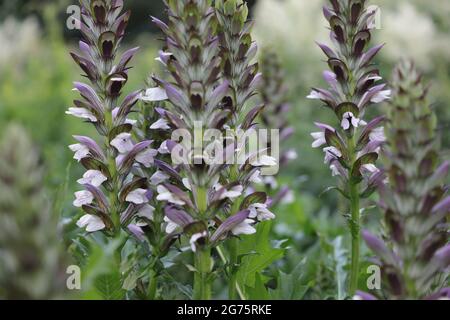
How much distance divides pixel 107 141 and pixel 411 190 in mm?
949

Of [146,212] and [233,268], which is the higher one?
[146,212]

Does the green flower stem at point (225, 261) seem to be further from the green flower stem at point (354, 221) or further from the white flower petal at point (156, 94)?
the white flower petal at point (156, 94)

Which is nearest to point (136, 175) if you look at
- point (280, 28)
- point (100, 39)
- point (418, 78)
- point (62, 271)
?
point (100, 39)

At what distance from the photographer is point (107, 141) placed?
2.03 meters

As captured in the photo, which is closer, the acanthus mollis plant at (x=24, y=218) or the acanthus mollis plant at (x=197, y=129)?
the acanthus mollis plant at (x=24, y=218)

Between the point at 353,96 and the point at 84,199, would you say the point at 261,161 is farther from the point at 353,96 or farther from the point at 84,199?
the point at 84,199

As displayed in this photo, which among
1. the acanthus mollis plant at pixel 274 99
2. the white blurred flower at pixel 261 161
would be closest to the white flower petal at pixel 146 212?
the white blurred flower at pixel 261 161

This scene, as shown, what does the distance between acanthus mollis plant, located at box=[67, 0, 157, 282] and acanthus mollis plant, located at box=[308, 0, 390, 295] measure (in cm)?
60

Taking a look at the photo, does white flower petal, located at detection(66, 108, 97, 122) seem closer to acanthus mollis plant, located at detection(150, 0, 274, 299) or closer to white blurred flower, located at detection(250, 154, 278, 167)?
acanthus mollis plant, located at detection(150, 0, 274, 299)

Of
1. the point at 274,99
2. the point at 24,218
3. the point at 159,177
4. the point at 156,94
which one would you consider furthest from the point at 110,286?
the point at 274,99

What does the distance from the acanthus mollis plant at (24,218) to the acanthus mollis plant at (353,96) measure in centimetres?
114

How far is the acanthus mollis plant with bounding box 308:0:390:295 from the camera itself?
2123 millimetres

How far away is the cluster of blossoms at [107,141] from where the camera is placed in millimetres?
1991
